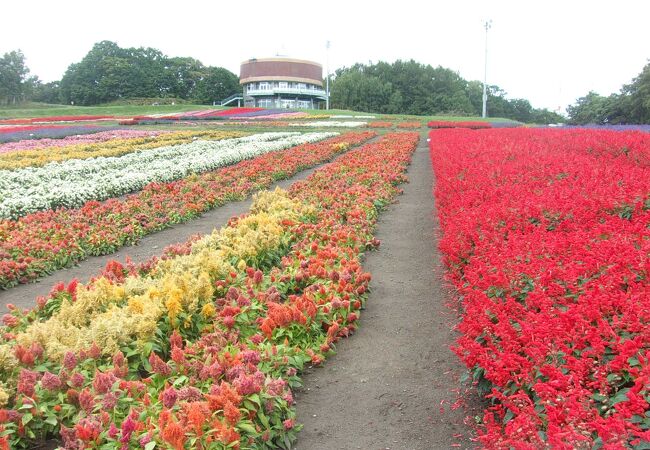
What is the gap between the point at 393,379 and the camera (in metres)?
4.00

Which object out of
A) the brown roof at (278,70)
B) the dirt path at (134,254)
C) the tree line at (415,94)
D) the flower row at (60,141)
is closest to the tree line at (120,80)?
the brown roof at (278,70)

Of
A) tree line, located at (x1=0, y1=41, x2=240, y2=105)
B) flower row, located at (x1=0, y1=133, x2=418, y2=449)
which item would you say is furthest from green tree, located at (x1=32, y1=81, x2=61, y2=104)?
flower row, located at (x1=0, y1=133, x2=418, y2=449)

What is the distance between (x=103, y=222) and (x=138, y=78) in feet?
225

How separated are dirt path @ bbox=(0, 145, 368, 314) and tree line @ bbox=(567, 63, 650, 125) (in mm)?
38936

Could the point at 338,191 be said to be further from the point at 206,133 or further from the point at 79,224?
the point at 206,133

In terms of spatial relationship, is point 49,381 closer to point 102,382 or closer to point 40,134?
point 102,382

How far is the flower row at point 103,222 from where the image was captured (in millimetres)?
6957

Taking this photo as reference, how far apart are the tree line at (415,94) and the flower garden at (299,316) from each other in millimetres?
62197

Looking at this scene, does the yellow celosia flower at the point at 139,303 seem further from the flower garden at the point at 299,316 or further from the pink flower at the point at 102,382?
the pink flower at the point at 102,382

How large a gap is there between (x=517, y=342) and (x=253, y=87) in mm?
77192

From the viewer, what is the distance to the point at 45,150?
18.9 m

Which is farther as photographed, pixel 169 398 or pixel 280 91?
pixel 280 91

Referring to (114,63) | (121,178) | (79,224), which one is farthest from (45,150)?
(114,63)

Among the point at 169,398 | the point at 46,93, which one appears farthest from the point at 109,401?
the point at 46,93
